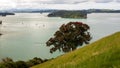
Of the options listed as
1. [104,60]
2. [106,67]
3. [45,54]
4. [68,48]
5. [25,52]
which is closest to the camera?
[106,67]

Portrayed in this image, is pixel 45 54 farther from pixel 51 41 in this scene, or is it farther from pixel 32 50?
pixel 51 41

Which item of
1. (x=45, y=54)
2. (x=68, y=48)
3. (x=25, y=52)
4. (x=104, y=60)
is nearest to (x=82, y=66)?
(x=104, y=60)

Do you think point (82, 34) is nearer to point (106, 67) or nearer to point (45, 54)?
point (45, 54)

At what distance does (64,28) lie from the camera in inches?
2504

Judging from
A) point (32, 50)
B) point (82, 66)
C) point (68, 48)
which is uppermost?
point (82, 66)

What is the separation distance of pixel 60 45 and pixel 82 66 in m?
52.3

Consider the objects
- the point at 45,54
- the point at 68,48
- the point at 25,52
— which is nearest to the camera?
the point at 68,48

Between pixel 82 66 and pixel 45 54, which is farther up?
pixel 82 66

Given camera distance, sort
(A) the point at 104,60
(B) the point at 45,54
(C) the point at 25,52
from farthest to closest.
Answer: (C) the point at 25,52
(B) the point at 45,54
(A) the point at 104,60

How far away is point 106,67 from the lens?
10.2 meters

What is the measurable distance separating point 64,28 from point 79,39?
12.5 feet

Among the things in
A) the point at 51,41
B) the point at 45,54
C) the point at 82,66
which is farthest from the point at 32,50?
the point at 82,66

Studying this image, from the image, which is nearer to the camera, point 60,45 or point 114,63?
point 114,63

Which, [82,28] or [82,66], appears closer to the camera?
[82,66]
